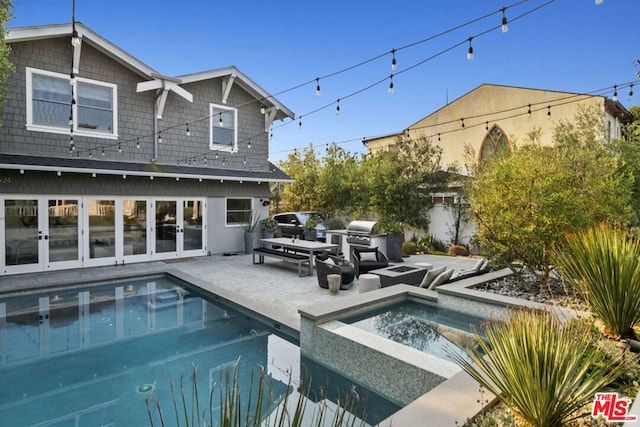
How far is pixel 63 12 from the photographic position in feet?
37.4

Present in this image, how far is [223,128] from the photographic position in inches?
567

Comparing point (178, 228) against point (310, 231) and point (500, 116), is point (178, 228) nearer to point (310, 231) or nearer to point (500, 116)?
point (310, 231)

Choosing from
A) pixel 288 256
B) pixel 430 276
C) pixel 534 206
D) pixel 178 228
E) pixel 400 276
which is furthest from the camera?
pixel 178 228

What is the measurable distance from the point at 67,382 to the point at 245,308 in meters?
2.99

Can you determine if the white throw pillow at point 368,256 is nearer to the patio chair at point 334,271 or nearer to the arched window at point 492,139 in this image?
the patio chair at point 334,271

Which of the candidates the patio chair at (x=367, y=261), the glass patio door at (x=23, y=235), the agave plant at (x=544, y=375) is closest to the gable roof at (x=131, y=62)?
the glass patio door at (x=23, y=235)

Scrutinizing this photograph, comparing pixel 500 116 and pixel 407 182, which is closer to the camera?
pixel 407 182

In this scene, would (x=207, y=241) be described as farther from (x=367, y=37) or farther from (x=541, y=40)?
(x=541, y=40)

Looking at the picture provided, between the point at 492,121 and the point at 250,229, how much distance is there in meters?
17.7

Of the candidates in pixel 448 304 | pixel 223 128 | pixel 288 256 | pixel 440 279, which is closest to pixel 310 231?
pixel 288 256

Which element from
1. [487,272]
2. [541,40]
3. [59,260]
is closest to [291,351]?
[487,272]

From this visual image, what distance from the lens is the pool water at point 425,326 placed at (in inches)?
191

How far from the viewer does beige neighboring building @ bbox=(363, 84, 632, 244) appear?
53.0 feet

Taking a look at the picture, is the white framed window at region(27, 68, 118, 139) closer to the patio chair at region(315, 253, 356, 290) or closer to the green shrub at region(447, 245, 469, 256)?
the patio chair at region(315, 253, 356, 290)
